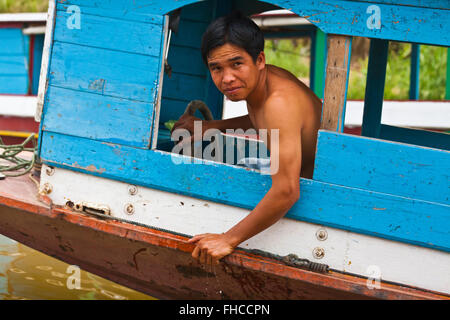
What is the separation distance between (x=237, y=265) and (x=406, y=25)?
1493mm

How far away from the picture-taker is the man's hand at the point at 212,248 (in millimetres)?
2748

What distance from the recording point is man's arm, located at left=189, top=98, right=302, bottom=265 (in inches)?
101

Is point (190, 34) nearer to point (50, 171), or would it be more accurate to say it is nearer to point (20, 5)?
point (50, 171)

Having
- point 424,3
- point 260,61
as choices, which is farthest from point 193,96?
point 424,3

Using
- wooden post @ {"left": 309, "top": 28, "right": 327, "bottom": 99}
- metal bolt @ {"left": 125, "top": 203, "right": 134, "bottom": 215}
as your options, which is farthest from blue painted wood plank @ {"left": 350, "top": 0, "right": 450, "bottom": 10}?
wooden post @ {"left": 309, "top": 28, "right": 327, "bottom": 99}

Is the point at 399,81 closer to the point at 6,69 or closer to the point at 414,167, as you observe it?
the point at 6,69

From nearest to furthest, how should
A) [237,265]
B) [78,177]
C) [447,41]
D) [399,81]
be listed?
[447,41] → [237,265] → [78,177] → [399,81]

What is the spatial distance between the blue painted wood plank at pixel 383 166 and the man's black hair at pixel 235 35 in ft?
1.89

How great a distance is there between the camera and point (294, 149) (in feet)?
8.39

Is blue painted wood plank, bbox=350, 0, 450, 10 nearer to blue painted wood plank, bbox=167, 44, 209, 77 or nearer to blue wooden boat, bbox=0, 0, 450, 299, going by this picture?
blue wooden boat, bbox=0, 0, 450, 299

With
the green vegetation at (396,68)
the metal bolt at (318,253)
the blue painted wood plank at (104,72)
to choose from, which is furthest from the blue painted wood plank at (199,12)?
the green vegetation at (396,68)

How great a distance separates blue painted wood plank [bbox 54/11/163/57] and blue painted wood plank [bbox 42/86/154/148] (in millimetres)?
294

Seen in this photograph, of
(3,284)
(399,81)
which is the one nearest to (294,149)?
(3,284)

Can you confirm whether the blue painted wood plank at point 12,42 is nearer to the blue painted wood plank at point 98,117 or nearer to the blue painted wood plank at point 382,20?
the blue painted wood plank at point 98,117
